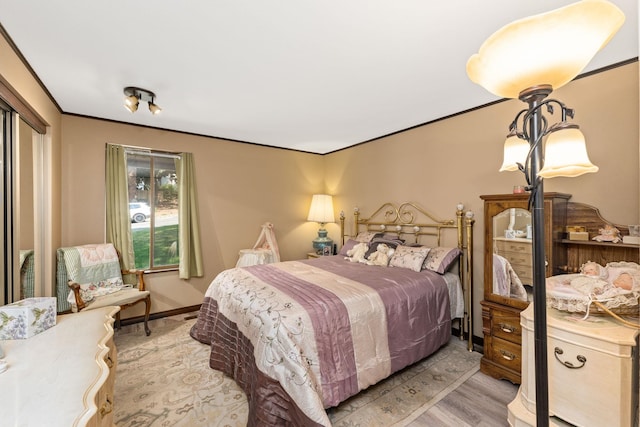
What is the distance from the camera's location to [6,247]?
1869 millimetres

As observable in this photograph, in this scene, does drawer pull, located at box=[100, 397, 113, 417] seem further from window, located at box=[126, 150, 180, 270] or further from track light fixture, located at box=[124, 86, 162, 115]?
window, located at box=[126, 150, 180, 270]

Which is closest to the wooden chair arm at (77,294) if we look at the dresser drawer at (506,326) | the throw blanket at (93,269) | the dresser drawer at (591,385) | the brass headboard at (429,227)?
the throw blanket at (93,269)

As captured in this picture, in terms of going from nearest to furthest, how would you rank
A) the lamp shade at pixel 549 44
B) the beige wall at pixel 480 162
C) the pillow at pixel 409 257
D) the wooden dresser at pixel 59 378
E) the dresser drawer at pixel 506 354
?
1. the lamp shade at pixel 549 44
2. the wooden dresser at pixel 59 378
3. the beige wall at pixel 480 162
4. the dresser drawer at pixel 506 354
5. the pillow at pixel 409 257

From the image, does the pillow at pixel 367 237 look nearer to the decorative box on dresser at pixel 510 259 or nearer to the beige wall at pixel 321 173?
the beige wall at pixel 321 173

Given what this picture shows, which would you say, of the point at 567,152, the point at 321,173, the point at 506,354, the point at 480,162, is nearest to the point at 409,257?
the point at 506,354

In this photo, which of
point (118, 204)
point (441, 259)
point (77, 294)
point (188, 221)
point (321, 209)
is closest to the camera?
point (77, 294)

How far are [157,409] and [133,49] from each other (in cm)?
256

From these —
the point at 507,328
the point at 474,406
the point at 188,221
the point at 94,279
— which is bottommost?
the point at 474,406

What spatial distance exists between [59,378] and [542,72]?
1977 millimetres

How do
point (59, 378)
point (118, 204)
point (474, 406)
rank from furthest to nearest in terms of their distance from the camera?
point (118, 204)
point (474, 406)
point (59, 378)

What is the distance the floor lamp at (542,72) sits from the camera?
25.6 inches

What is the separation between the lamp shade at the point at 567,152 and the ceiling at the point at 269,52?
1.04m

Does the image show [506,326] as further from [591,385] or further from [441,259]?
[591,385]

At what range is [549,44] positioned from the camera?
27.1 inches
